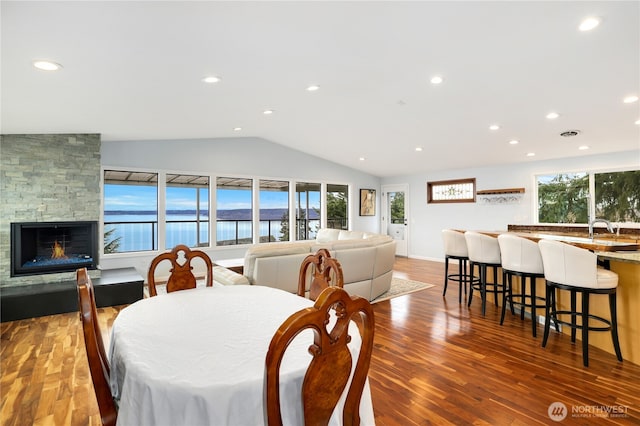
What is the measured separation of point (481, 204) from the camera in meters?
7.16

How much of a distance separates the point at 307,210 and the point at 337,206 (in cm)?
99


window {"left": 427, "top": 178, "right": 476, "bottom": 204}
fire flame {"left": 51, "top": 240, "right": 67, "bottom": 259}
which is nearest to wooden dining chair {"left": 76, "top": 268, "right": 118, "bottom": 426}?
fire flame {"left": 51, "top": 240, "right": 67, "bottom": 259}

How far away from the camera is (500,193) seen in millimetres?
6707

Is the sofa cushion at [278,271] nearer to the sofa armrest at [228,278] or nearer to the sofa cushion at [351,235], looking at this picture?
the sofa armrest at [228,278]

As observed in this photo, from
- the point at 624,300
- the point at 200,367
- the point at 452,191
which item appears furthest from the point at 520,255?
the point at 452,191

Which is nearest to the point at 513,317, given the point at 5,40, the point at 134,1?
the point at 134,1

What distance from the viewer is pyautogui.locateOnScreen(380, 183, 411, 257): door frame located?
8.62 meters

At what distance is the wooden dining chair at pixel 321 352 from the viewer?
2.77 ft

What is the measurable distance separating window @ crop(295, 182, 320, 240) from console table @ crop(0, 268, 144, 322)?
3.99 metres

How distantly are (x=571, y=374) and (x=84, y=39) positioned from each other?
4.20 metres

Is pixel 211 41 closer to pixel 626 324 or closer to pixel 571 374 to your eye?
pixel 571 374

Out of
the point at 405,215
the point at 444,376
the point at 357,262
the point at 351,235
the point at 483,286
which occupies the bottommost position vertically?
the point at 444,376

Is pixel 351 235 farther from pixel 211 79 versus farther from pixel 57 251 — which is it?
pixel 57 251

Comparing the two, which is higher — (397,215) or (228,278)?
(397,215)
